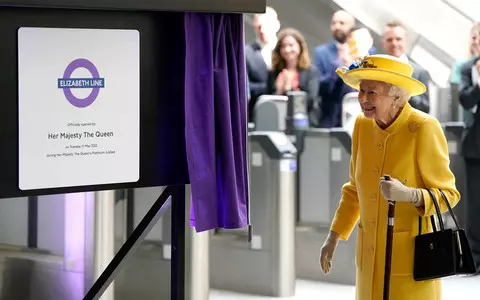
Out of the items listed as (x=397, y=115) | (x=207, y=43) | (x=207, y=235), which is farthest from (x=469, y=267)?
(x=207, y=235)

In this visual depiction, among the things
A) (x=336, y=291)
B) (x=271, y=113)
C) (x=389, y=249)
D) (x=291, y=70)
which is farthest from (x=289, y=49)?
(x=389, y=249)

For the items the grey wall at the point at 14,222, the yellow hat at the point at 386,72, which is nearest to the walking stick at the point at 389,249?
the yellow hat at the point at 386,72

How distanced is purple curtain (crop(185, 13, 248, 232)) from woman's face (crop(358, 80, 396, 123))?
48 cm

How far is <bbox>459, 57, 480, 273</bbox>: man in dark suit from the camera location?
7290 millimetres

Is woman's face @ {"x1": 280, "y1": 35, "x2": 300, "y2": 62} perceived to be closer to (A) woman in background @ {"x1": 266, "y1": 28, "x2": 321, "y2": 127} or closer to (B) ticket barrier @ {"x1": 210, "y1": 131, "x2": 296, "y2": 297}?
(A) woman in background @ {"x1": 266, "y1": 28, "x2": 321, "y2": 127}

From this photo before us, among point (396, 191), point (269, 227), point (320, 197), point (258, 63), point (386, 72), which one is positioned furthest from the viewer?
point (258, 63)

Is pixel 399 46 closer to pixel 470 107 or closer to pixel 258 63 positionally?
pixel 470 107

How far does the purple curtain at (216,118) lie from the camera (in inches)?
132

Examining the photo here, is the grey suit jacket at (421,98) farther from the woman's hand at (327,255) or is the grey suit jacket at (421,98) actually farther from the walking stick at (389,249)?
the walking stick at (389,249)

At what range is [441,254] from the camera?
11.1 ft

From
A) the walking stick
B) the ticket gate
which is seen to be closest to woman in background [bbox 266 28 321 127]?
the ticket gate

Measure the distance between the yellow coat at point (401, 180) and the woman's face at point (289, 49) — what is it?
13.4 feet

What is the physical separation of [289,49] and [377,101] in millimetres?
4203

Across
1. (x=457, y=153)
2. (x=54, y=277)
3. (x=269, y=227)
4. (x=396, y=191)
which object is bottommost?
(x=54, y=277)
